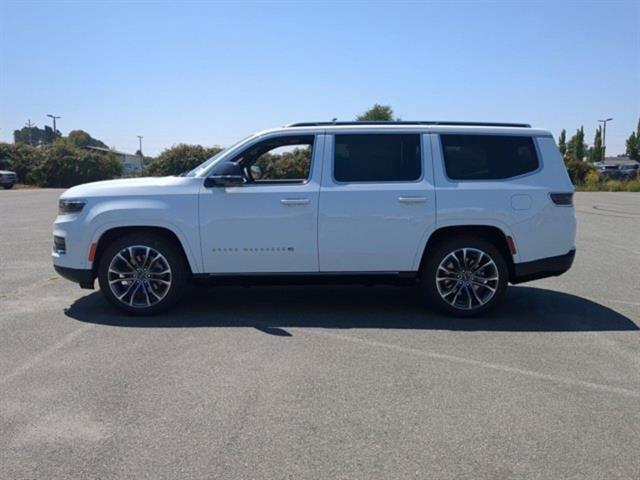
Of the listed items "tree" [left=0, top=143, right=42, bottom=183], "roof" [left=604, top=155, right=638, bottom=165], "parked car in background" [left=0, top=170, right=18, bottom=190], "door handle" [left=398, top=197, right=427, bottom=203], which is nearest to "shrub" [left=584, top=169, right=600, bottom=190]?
"roof" [left=604, top=155, right=638, bottom=165]

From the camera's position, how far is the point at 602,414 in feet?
12.7

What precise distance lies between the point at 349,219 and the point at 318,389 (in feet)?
7.31

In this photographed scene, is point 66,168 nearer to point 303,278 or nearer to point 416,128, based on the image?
point 303,278

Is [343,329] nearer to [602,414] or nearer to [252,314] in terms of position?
[252,314]

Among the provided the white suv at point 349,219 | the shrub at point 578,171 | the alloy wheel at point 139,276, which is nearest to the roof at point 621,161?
the shrub at point 578,171

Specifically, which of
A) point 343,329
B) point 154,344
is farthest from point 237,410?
point 343,329

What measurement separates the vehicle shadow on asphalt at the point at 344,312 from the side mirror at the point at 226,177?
1397 mm

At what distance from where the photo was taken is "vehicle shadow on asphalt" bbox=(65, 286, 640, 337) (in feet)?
19.4

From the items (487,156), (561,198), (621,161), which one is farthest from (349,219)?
(621,161)

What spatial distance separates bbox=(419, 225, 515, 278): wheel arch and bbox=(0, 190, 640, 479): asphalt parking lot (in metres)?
0.65

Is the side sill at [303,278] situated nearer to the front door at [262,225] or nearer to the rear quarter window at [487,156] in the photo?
the front door at [262,225]

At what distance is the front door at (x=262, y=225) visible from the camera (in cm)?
599

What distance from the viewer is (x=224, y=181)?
5949 millimetres

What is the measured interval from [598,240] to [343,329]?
895 cm
